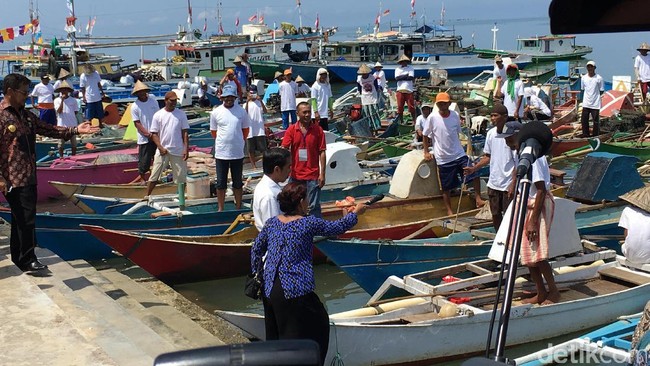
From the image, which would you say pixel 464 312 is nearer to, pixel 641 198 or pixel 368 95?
pixel 641 198

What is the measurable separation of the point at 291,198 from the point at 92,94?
52.2ft

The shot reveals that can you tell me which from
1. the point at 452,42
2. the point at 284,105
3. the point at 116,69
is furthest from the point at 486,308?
the point at 452,42

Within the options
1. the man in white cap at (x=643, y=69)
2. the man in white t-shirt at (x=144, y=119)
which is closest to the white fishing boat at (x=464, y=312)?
the man in white t-shirt at (x=144, y=119)

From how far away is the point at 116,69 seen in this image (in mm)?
37906

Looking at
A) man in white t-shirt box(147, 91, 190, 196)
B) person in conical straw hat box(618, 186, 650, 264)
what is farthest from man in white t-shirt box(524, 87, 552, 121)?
person in conical straw hat box(618, 186, 650, 264)

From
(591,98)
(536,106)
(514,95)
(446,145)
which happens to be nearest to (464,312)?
(446,145)

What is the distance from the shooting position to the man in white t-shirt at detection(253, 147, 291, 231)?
6.23m

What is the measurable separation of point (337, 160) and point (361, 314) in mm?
5054

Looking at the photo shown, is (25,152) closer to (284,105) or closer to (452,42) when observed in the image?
(284,105)

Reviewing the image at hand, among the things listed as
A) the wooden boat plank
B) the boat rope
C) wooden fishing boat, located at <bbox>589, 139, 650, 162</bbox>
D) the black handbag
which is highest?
the black handbag

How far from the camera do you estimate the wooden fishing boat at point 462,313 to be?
6965 mm

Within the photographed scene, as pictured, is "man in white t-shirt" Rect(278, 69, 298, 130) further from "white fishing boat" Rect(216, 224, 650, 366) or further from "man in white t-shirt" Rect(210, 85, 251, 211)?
"white fishing boat" Rect(216, 224, 650, 366)

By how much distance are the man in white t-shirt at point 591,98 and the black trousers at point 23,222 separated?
12821 millimetres

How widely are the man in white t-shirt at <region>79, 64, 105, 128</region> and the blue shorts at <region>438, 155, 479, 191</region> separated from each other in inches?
446
